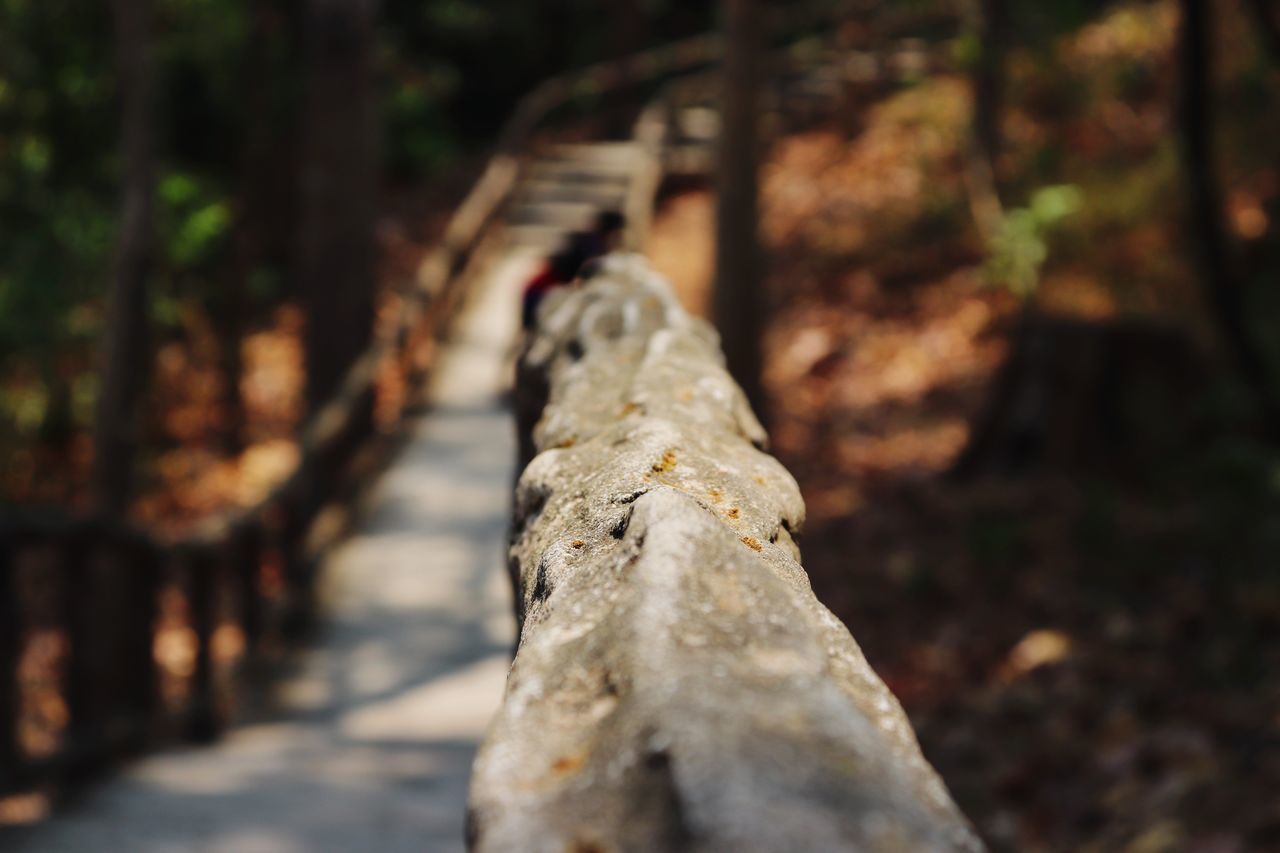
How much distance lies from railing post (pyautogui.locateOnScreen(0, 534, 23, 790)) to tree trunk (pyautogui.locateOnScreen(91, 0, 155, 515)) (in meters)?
4.90

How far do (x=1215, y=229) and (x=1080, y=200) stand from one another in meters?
6.67

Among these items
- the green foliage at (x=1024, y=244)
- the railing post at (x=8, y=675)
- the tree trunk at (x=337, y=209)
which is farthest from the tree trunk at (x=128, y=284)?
the green foliage at (x=1024, y=244)

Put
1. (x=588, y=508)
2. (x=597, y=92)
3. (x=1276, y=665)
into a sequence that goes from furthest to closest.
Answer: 1. (x=597, y=92)
2. (x=1276, y=665)
3. (x=588, y=508)

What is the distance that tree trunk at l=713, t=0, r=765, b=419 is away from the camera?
10703 millimetres

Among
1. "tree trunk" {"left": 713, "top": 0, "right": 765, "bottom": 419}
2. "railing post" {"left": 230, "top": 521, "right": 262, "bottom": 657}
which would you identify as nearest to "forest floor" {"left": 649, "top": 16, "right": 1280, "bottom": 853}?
"tree trunk" {"left": 713, "top": 0, "right": 765, "bottom": 419}

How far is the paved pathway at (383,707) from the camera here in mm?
6000

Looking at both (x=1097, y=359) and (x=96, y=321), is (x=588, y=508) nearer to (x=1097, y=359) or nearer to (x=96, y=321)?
(x=1097, y=359)

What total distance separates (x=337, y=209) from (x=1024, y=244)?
7.11m

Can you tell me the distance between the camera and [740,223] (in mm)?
11258

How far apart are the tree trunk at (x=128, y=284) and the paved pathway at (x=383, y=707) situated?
2443 mm

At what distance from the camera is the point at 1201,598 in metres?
8.28

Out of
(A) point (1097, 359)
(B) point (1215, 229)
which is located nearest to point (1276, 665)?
(B) point (1215, 229)

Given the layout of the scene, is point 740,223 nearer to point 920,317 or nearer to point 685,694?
point 920,317

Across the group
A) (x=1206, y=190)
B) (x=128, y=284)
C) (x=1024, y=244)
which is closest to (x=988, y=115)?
(x=1024, y=244)
